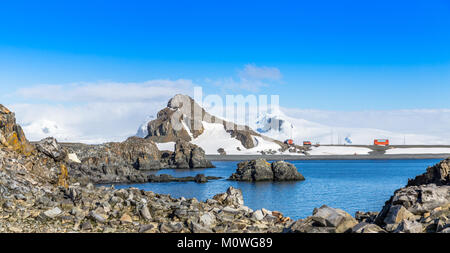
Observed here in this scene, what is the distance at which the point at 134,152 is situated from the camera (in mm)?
124500

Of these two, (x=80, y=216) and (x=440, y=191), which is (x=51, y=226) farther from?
(x=440, y=191)

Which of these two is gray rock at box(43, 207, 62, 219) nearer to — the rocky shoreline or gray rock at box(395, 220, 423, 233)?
the rocky shoreline

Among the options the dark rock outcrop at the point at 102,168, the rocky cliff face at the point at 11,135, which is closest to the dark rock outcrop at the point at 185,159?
the dark rock outcrop at the point at 102,168

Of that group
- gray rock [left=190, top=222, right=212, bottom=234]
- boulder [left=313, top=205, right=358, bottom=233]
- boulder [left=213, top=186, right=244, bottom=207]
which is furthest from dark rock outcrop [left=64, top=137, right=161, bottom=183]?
boulder [left=313, top=205, right=358, bottom=233]

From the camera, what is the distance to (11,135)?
26.6m

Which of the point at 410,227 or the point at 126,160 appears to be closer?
the point at 410,227

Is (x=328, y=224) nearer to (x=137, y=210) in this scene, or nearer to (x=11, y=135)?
(x=137, y=210)

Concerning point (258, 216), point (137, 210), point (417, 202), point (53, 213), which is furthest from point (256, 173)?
point (417, 202)

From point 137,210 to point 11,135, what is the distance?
39.8 feet

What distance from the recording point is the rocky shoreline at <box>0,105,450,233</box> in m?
14.6

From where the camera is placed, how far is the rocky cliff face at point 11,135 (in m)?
26.0

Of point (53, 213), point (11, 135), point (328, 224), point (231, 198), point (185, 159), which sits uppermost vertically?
point (11, 135)
